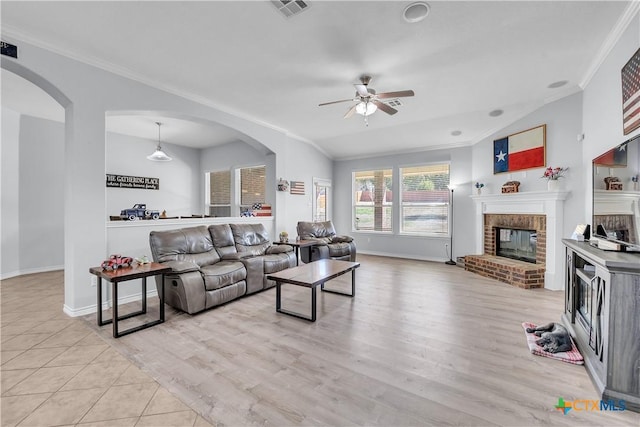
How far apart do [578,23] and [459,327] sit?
124 inches

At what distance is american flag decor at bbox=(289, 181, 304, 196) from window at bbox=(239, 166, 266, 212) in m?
1.17

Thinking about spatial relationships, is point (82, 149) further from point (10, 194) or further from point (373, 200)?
point (373, 200)

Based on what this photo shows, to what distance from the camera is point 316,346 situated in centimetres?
252

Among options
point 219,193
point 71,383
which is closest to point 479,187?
point 71,383

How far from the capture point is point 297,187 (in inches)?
255

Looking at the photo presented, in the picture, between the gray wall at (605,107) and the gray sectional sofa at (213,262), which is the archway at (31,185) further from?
the gray wall at (605,107)

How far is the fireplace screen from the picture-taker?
4891 mm

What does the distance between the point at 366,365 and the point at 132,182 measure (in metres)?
6.86

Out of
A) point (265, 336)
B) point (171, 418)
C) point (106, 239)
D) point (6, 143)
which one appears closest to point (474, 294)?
point (265, 336)

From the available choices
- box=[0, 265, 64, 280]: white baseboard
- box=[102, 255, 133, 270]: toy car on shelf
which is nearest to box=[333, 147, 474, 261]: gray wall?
box=[102, 255, 133, 270]: toy car on shelf

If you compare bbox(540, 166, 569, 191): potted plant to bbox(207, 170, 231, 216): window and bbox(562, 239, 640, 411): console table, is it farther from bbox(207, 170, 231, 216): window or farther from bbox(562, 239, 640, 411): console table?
bbox(207, 170, 231, 216): window

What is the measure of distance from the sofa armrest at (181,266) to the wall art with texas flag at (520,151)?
5526mm

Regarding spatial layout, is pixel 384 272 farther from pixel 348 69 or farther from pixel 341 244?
pixel 348 69

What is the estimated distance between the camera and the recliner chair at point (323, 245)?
5570mm
